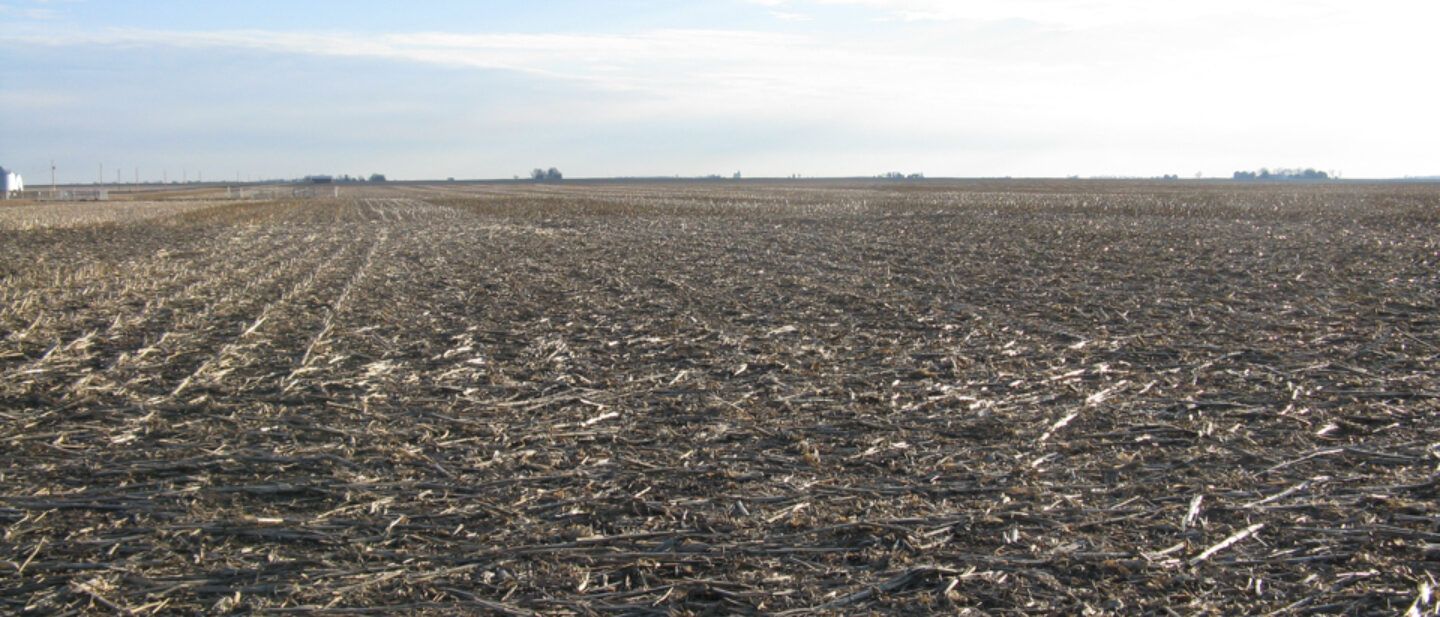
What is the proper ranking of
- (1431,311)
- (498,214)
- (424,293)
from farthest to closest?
(498,214) → (424,293) → (1431,311)

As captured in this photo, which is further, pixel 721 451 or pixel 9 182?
pixel 9 182

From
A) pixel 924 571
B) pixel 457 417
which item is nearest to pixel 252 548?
pixel 457 417

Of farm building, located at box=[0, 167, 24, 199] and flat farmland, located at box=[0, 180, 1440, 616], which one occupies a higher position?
farm building, located at box=[0, 167, 24, 199]

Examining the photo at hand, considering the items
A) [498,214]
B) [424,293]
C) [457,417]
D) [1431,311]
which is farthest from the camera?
[498,214]

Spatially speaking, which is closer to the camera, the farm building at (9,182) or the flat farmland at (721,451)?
the flat farmland at (721,451)

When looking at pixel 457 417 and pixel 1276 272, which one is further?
pixel 1276 272

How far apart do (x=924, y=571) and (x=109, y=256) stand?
65.4 ft

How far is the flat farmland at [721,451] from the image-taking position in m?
4.09

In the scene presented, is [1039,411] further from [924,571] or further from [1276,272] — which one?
[1276,272]

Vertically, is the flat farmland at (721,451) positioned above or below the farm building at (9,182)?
below

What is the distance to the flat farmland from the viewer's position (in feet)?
13.4

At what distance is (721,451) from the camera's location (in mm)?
5883

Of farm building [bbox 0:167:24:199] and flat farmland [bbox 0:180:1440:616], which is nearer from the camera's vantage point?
flat farmland [bbox 0:180:1440:616]

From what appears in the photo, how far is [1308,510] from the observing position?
4.82m
